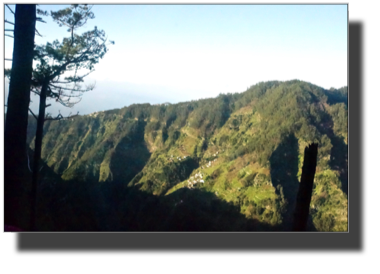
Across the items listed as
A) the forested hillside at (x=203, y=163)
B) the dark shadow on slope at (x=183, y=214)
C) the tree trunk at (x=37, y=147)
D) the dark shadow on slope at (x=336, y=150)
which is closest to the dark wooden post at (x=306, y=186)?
the tree trunk at (x=37, y=147)

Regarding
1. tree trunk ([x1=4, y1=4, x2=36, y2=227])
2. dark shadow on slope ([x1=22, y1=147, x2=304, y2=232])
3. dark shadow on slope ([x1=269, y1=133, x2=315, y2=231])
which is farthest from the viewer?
dark shadow on slope ([x1=269, y1=133, x2=315, y2=231])

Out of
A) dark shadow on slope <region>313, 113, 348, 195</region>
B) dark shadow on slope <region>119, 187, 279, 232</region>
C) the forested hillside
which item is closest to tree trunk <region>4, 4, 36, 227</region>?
the forested hillside

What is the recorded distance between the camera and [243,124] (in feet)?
42.2

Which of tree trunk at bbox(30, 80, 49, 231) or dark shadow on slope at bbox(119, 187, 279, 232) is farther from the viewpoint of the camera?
dark shadow on slope at bbox(119, 187, 279, 232)

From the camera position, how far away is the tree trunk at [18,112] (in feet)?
13.1

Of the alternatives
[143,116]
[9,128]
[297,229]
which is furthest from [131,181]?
[297,229]

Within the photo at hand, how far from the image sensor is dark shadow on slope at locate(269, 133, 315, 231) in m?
9.43

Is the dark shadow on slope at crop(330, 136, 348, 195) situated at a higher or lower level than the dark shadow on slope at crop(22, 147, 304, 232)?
higher

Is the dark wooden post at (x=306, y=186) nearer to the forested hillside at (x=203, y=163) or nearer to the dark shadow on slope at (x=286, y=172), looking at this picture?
the forested hillside at (x=203, y=163)

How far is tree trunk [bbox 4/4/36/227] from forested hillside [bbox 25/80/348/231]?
7.18 ft

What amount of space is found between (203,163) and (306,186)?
875cm

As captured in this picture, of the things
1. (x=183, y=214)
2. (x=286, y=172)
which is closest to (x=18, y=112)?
(x=183, y=214)

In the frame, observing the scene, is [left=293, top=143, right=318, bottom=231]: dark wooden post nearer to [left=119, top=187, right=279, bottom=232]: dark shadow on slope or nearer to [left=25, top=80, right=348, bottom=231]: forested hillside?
[left=119, top=187, right=279, bottom=232]: dark shadow on slope

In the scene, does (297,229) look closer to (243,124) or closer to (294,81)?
(243,124)
